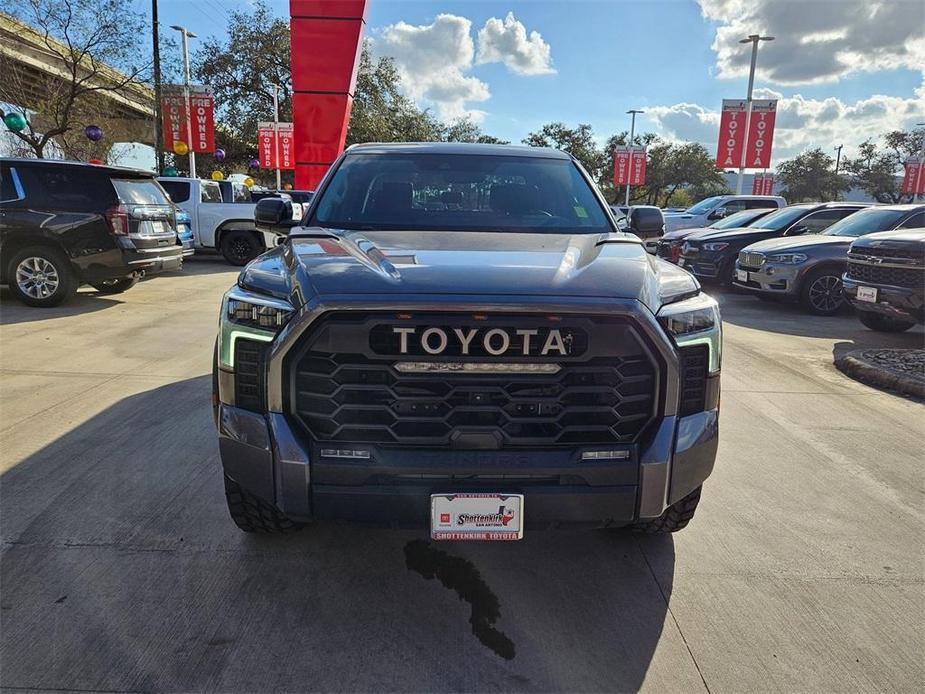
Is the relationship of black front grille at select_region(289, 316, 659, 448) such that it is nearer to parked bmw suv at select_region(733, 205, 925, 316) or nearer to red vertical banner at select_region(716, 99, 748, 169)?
parked bmw suv at select_region(733, 205, 925, 316)

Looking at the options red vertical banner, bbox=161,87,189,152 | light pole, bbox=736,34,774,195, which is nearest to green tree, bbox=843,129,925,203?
light pole, bbox=736,34,774,195

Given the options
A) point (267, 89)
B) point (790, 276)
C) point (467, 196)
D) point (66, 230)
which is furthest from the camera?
point (267, 89)

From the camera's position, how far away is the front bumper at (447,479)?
2178mm

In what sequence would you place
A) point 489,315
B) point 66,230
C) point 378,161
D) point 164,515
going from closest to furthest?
point 489,315 → point 164,515 → point 378,161 → point 66,230

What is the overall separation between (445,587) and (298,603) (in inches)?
23.1

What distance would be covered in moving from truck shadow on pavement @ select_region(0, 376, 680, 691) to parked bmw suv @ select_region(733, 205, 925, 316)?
7.62m

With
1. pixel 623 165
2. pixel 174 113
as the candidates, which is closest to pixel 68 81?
pixel 174 113

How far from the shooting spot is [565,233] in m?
3.29

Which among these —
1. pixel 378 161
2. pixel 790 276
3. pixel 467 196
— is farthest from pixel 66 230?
pixel 790 276

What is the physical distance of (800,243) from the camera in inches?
375

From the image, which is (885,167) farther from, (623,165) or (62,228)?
(62,228)

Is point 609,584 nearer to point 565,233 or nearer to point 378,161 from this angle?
point 565,233

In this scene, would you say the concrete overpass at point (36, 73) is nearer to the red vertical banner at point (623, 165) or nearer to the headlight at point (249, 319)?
the headlight at point (249, 319)

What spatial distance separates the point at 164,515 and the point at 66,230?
254 inches
